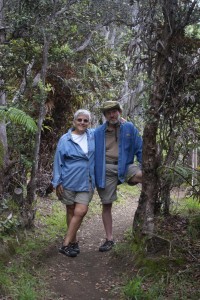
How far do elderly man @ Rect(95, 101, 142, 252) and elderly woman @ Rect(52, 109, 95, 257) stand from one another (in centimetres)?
15

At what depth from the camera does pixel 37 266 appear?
5293 mm

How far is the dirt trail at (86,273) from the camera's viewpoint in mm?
4602

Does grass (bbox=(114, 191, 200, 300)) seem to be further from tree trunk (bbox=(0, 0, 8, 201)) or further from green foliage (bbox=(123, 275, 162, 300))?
tree trunk (bbox=(0, 0, 8, 201))

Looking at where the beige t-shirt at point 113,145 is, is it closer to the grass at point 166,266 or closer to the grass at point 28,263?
the grass at point 166,266

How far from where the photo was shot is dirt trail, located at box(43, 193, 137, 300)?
4602 mm

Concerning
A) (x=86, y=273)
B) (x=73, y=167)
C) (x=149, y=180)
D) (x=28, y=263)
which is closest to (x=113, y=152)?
(x=73, y=167)

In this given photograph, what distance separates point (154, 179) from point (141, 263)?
110 cm

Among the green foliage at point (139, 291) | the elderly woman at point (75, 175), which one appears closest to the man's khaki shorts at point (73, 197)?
the elderly woman at point (75, 175)

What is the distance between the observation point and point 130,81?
22.5 ft

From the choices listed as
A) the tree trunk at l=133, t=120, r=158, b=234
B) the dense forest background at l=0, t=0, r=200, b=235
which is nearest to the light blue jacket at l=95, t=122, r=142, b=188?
the dense forest background at l=0, t=0, r=200, b=235

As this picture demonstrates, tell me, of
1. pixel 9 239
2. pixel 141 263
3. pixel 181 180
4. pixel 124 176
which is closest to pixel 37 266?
pixel 9 239

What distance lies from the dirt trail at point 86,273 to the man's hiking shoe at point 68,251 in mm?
58

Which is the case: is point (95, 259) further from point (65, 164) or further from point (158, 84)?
point (158, 84)

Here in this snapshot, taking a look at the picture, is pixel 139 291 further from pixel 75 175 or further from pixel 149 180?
pixel 75 175
